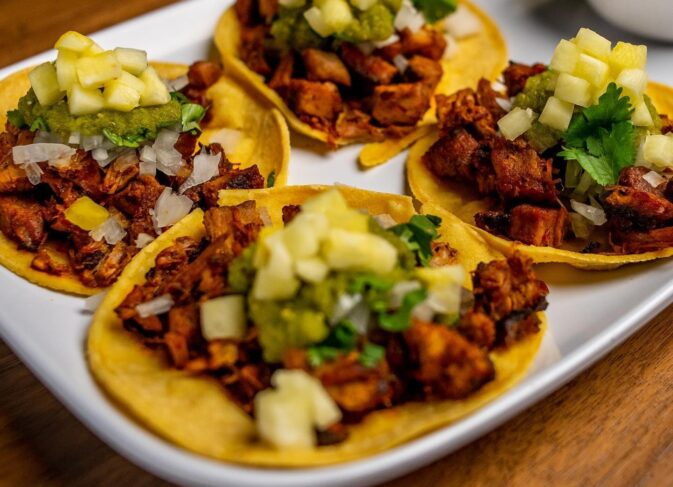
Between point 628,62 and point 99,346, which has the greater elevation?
point 628,62

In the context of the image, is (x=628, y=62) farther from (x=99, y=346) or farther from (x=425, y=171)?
(x=99, y=346)

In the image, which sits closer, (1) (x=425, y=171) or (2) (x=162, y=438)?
(2) (x=162, y=438)

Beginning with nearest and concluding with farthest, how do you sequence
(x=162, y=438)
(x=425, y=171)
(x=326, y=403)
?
(x=326, y=403)
(x=162, y=438)
(x=425, y=171)

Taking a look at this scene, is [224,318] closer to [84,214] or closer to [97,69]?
[84,214]

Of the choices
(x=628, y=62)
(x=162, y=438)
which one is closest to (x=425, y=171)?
(x=628, y=62)

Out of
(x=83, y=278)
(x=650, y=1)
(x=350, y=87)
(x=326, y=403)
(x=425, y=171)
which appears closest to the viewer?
(x=326, y=403)

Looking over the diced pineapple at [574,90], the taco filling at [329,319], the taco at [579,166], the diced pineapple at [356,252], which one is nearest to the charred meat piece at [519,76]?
the taco at [579,166]

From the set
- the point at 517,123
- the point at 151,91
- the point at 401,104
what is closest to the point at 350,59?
the point at 401,104
